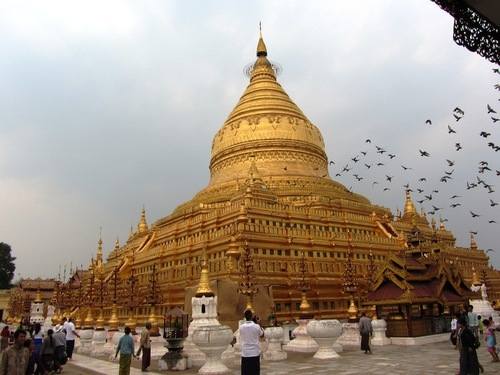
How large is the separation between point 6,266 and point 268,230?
58.0 meters

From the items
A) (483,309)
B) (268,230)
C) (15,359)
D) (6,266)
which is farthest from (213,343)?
(6,266)

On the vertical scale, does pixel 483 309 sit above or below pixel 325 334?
above

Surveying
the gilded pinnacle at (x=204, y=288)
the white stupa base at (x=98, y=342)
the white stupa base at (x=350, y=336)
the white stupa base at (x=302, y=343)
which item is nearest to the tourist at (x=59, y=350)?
the gilded pinnacle at (x=204, y=288)

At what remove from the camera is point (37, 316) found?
44.5 m

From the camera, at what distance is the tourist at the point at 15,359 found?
687 centimetres

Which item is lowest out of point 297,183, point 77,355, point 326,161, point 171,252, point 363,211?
point 77,355

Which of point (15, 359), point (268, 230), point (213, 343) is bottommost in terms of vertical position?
point (213, 343)

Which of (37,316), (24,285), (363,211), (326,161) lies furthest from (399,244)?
(24,285)

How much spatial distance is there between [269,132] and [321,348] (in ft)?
92.9

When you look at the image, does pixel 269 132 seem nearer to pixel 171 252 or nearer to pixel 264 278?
pixel 171 252

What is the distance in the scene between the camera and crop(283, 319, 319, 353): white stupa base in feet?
54.4

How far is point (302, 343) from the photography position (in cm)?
1683

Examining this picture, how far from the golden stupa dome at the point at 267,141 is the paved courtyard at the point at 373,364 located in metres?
23.5

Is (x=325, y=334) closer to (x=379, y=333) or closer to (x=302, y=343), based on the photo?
(x=302, y=343)
